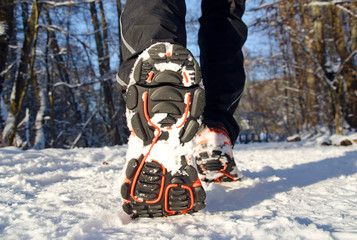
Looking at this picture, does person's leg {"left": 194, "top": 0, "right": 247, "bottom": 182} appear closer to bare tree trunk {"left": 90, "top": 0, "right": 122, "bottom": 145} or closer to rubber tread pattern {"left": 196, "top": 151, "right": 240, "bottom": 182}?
rubber tread pattern {"left": 196, "top": 151, "right": 240, "bottom": 182}

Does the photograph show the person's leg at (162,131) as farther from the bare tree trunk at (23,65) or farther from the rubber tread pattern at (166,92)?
the bare tree trunk at (23,65)

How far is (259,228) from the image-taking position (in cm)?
54

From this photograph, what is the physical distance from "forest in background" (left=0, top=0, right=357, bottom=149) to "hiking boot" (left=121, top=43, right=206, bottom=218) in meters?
3.71

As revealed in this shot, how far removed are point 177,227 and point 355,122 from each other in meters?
7.23

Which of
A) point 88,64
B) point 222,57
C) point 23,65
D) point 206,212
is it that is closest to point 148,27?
point 222,57

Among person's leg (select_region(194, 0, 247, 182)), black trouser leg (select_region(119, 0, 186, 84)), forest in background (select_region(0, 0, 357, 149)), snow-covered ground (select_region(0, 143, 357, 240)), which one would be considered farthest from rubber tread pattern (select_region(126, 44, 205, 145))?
forest in background (select_region(0, 0, 357, 149))

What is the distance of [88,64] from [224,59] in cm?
629

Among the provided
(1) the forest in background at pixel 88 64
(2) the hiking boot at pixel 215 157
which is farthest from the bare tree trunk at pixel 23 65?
(2) the hiking boot at pixel 215 157

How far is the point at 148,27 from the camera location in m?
0.81

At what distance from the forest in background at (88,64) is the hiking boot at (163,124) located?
3706 millimetres

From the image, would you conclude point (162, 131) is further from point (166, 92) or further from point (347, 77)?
point (347, 77)

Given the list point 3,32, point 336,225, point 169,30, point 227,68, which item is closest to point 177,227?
point 336,225

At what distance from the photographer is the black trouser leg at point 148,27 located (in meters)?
0.81

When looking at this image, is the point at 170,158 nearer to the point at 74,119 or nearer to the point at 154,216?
the point at 154,216
